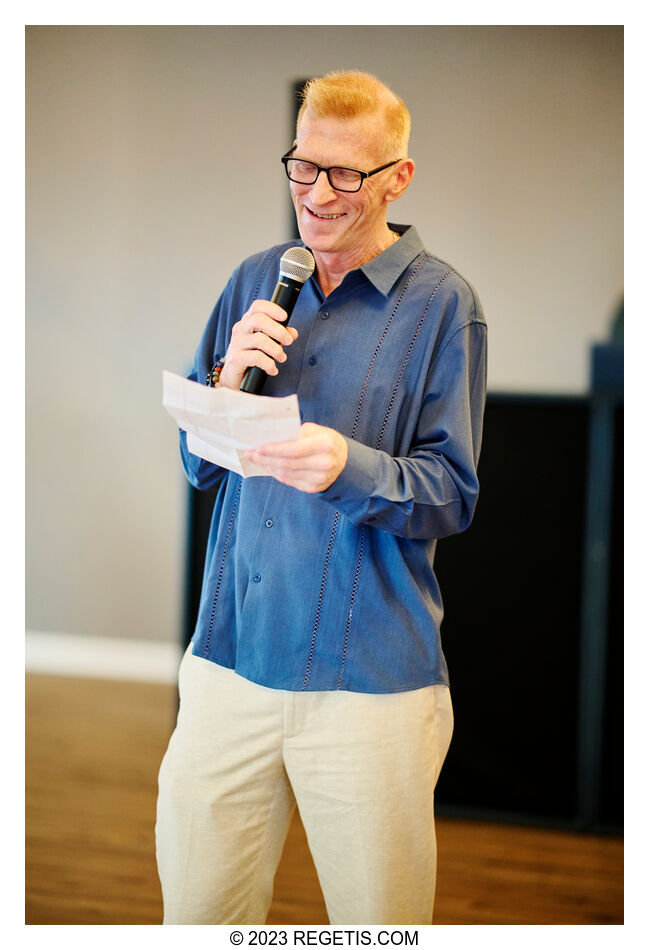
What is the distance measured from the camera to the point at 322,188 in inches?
55.3

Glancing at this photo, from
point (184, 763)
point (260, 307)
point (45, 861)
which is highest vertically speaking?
point (260, 307)

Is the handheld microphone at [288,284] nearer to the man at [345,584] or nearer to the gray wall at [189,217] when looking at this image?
the man at [345,584]

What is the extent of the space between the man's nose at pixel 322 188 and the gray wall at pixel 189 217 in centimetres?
79

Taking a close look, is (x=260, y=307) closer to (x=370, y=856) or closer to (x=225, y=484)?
(x=225, y=484)

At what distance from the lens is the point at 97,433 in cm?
373

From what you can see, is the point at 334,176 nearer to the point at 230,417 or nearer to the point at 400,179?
the point at 400,179

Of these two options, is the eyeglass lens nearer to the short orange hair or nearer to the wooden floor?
the short orange hair

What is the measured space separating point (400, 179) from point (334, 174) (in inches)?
5.1

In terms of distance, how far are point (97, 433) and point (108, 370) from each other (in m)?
0.26

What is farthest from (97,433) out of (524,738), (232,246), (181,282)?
(524,738)

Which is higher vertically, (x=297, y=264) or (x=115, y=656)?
(x=297, y=264)

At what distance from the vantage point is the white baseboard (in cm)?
371

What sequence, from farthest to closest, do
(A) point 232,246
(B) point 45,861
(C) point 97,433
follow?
(C) point 97,433 < (A) point 232,246 < (B) point 45,861

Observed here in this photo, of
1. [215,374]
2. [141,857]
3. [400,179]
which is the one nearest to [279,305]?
[215,374]
